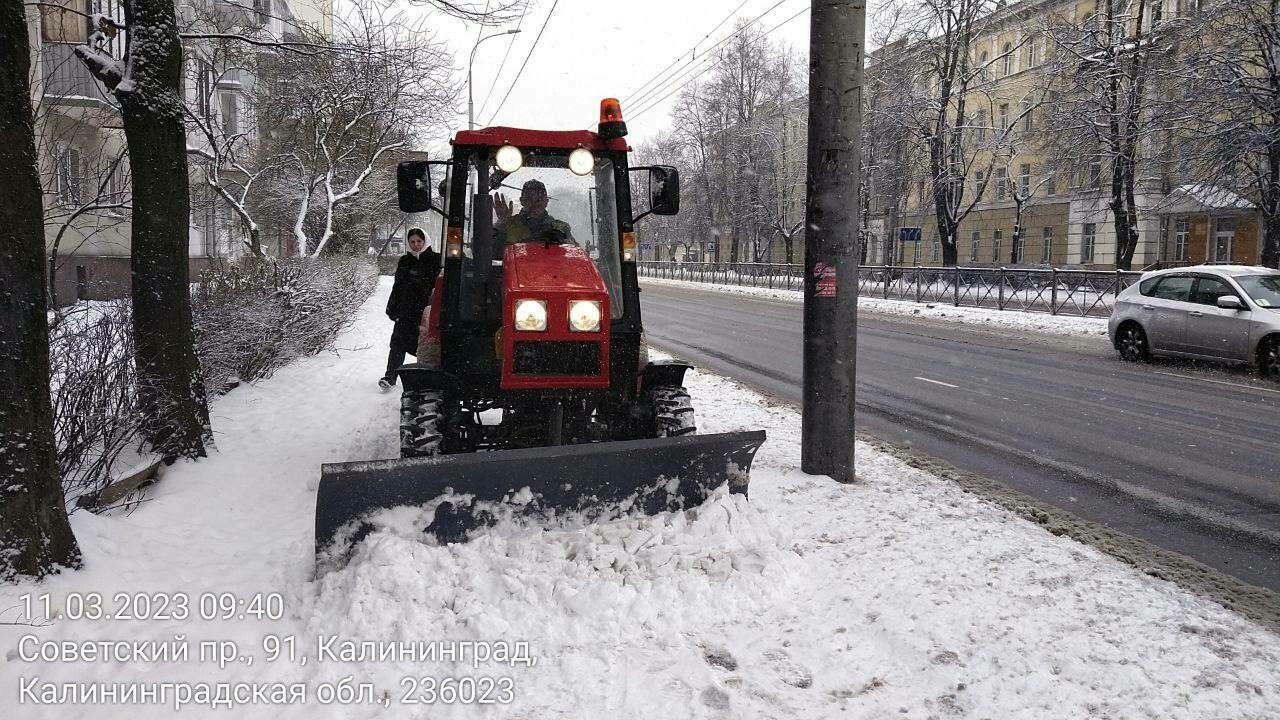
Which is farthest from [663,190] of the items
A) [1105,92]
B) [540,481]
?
[1105,92]

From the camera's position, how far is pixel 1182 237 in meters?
36.9

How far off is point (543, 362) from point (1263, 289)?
11912mm

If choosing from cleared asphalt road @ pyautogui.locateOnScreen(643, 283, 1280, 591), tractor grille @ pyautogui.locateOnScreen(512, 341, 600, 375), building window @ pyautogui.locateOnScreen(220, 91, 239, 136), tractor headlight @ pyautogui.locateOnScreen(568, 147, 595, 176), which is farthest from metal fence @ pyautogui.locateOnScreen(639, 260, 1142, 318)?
building window @ pyautogui.locateOnScreen(220, 91, 239, 136)

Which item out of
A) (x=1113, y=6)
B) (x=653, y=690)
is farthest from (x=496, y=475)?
(x=1113, y=6)

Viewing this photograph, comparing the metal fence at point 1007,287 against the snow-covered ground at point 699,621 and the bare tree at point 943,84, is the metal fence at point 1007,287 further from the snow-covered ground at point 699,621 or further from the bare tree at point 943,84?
the snow-covered ground at point 699,621

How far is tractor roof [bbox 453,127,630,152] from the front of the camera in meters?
5.36

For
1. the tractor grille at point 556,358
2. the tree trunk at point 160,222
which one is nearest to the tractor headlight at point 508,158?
the tractor grille at point 556,358

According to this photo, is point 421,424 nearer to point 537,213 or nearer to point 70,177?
point 537,213

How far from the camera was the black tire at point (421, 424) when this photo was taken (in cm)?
468

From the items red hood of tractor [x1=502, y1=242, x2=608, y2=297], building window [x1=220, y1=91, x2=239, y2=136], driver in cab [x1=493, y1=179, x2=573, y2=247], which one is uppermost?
building window [x1=220, y1=91, x2=239, y2=136]

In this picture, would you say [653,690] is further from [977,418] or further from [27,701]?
[977,418]

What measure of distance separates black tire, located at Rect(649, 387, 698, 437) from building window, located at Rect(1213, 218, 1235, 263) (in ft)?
126

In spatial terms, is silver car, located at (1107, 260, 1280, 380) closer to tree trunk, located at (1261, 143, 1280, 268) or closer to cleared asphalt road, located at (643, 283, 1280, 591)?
cleared asphalt road, located at (643, 283, 1280, 591)

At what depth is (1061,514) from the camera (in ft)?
17.1
